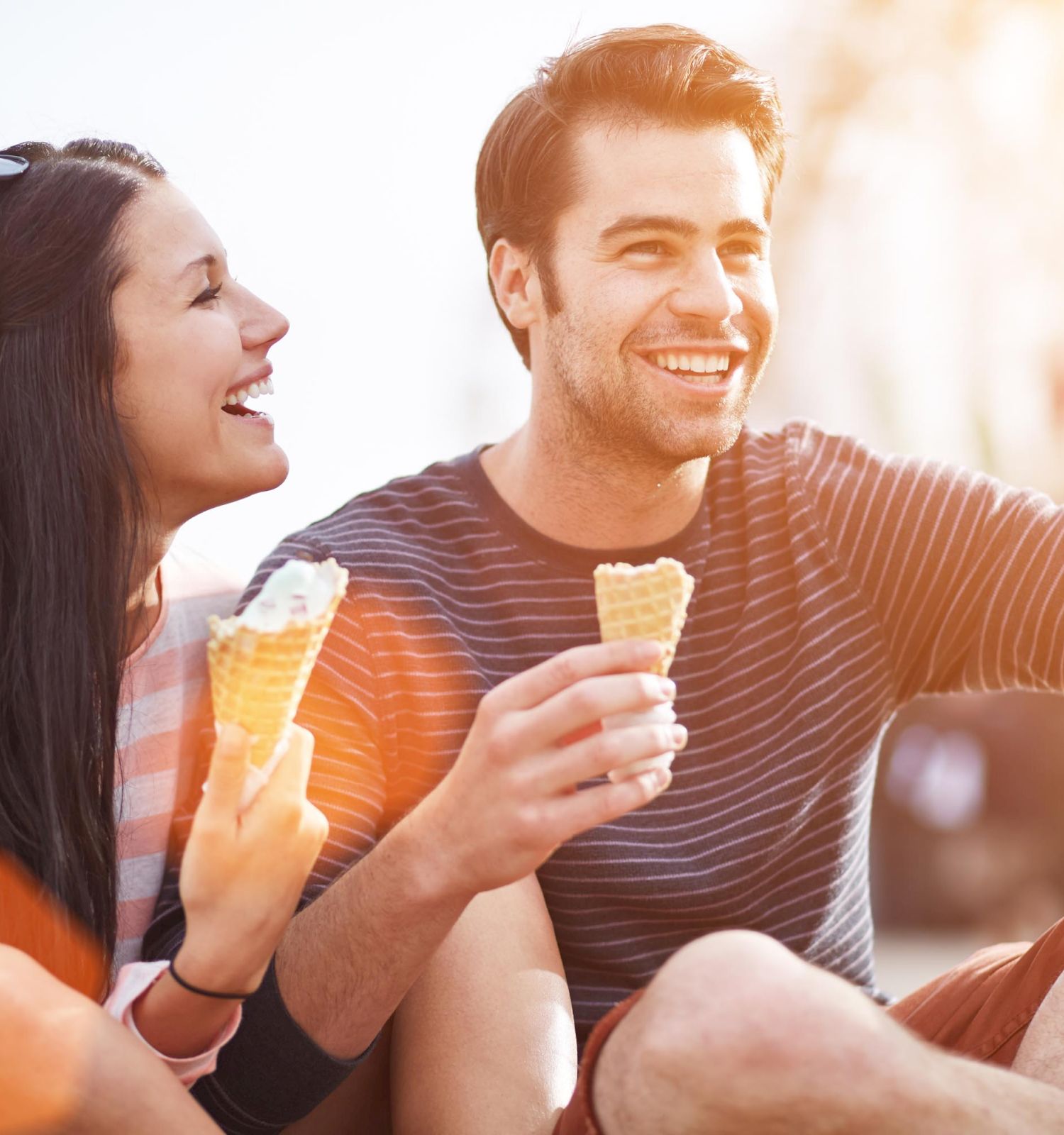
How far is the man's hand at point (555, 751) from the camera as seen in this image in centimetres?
172

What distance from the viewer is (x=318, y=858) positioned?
2428 mm

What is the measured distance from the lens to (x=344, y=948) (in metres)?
2.13

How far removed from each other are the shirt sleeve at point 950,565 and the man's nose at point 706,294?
41 cm

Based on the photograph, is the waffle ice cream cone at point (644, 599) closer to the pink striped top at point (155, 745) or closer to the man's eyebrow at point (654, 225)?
the pink striped top at point (155, 745)

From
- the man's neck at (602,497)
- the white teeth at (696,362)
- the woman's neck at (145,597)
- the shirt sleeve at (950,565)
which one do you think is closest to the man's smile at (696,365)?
the white teeth at (696,362)

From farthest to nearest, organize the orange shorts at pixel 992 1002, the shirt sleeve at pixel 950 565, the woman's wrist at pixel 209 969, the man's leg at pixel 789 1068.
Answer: the shirt sleeve at pixel 950 565 → the orange shorts at pixel 992 1002 → the woman's wrist at pixel 209 969 → the man's leg at pixel 789 1068

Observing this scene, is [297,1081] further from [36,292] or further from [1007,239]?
[1007,239]

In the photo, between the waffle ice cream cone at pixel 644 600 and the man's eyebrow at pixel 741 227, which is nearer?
the waffle ice cream cone at pixel 644 600

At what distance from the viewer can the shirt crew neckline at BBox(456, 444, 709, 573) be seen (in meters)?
2.83

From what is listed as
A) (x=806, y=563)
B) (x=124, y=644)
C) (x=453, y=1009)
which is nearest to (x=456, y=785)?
(x=453, y=1009)

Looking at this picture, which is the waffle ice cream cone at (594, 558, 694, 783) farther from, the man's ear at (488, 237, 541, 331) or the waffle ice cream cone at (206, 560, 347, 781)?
the man's ear at (488, 237, 541, 331)

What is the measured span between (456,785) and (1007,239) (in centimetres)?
878

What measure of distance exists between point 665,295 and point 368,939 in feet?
5.15

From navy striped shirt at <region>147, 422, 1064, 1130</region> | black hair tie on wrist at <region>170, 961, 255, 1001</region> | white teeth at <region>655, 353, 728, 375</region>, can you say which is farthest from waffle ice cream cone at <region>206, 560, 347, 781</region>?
white teeth at <region>655, 353, 728, 375</region>
